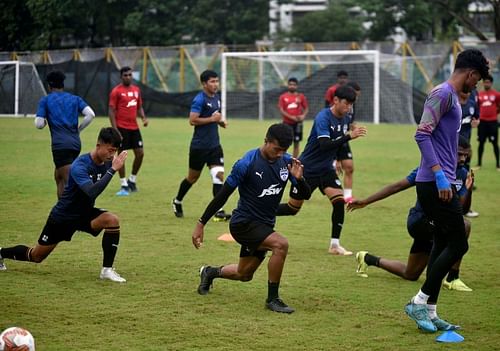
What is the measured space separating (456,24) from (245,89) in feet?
76.5

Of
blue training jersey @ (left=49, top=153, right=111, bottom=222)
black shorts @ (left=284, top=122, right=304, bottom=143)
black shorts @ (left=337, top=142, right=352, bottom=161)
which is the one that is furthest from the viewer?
black shorts @ (left=284, top=122, right=304, bottom=143)

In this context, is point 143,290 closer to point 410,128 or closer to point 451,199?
point 451,199

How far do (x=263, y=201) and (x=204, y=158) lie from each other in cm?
601

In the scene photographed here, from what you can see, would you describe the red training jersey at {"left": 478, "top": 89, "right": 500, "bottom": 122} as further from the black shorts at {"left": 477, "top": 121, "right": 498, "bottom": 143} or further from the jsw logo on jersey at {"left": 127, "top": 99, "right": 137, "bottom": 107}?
the jsw logo on jersey at {"left": 127, "top": 99, "right": 137, "bottom": 107}

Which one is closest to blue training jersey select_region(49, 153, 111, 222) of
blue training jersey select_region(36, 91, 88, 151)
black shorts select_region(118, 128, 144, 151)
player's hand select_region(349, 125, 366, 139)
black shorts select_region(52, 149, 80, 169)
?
player's hand select_region(349, 125, 366, 139)

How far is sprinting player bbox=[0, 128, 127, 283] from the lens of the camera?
9109 millimetres

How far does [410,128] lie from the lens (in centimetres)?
3516

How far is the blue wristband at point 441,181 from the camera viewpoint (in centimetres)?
731

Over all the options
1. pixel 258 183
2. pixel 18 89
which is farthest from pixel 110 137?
pixel 18 89

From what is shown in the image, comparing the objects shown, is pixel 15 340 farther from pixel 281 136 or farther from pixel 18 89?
pixel 18 89

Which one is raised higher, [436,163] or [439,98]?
[439,98]

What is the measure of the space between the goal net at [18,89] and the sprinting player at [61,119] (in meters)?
26.0

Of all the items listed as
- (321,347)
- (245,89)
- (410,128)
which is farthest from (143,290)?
(245,89)

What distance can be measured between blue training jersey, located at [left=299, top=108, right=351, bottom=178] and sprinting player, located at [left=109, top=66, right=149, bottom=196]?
6397mm
